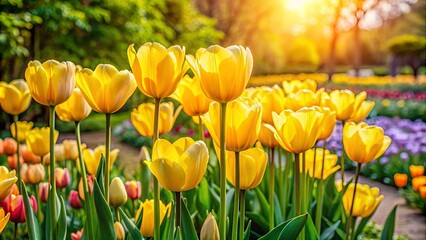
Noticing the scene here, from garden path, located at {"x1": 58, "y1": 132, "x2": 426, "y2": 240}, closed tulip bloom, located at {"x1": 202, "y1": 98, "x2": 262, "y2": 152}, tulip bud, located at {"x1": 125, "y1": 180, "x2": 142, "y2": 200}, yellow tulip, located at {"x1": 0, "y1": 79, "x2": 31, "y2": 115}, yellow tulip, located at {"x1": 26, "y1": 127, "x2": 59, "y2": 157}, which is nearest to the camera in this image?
closed tulip bloom, located at {"x1": 202, "y1": 98, "x2": 262, "y2": 152}

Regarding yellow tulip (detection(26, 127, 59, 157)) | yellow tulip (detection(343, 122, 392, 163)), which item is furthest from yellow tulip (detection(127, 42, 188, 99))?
yellow tulip (detection(26, 127, 59, 157))

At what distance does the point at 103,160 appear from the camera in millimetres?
1534

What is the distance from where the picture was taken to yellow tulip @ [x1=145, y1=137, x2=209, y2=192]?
3.81 ft

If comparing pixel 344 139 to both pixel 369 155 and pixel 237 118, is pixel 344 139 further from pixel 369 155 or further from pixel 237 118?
pixel 237 118

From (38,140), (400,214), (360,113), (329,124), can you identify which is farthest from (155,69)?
(400,214)

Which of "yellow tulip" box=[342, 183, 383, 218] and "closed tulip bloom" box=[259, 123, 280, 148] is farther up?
"closed tulip bloom" box=[259, 123, 280, 148]

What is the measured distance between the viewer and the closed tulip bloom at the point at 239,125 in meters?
1.27

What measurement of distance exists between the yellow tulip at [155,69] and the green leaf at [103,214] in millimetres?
283

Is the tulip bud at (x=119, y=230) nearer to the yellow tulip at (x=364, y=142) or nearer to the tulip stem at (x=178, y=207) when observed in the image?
the tulip stem at (x=178, y=207)

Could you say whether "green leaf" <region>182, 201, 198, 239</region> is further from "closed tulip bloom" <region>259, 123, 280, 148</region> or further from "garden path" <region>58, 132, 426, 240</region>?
"garden path" <region>58, 132, 426, 240</region>

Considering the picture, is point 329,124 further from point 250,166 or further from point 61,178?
point 61,178

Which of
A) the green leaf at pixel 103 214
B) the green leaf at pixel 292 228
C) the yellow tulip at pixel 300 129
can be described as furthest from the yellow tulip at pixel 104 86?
the green leaf at pixel 292 228

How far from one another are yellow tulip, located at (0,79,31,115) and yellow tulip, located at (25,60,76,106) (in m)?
0.48

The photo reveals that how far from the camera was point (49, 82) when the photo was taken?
4.53 feet
